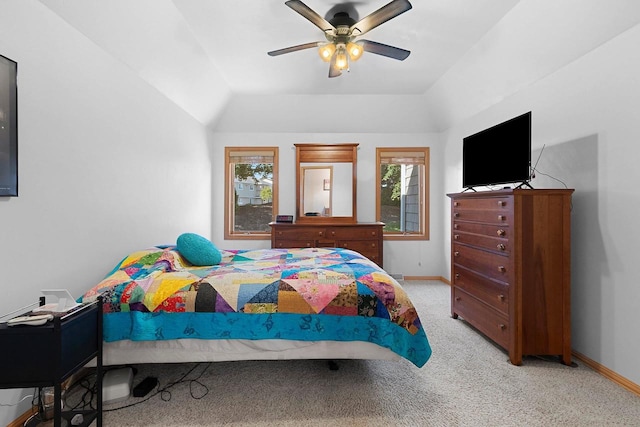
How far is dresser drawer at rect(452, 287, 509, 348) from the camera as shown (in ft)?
8.30

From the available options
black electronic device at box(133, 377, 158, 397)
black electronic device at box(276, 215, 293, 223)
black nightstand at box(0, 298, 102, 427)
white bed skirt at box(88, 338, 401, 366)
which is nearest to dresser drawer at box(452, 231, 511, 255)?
white bed skirt at box(88, 338, 401, 366)

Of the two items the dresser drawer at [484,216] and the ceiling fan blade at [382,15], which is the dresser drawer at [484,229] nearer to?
the dresser drawer at [484,216]

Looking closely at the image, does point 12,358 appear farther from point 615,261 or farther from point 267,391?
point 615,261

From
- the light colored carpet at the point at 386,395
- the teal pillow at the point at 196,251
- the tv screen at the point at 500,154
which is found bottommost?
the light colored carpet at the point at 386,395

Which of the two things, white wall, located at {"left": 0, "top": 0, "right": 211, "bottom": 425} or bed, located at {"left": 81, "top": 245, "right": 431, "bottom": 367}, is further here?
bed, located at {"left": 81, "top": 245, "right": 431, "bottom": 367}

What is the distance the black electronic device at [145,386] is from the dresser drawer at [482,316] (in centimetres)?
265

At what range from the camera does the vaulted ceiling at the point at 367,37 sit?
2.29 metres

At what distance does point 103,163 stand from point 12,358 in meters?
1.48

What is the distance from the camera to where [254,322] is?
1964 millimetres

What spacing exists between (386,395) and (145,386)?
5.19ft

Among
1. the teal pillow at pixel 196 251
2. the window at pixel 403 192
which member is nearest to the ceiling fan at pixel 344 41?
the teal pillow at pixel 196 251

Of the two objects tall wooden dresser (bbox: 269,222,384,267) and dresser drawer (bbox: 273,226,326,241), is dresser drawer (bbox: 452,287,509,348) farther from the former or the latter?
dresser drawer (bbox: 273,226,326,241)

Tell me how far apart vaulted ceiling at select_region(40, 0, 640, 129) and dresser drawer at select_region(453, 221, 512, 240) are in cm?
151

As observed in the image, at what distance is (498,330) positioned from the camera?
2.58 metres
